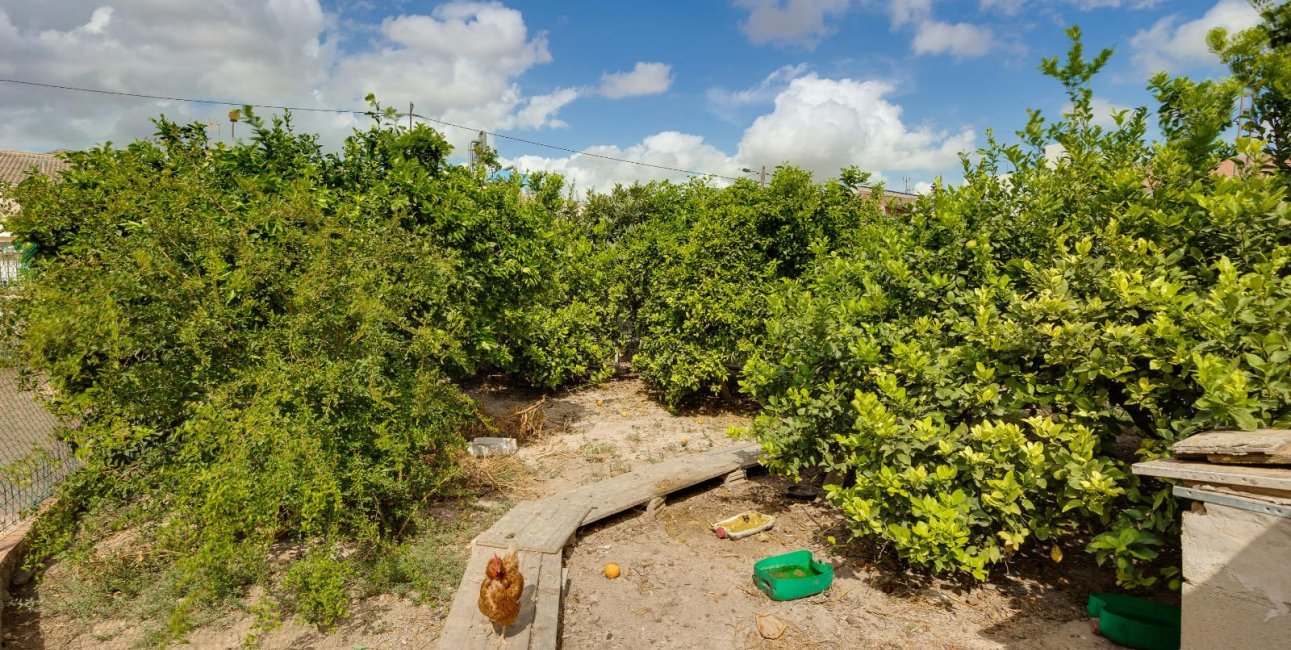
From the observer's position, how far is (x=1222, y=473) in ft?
8.69

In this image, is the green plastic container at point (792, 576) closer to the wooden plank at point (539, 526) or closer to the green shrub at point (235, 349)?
the wooden plank at point (539, 526)

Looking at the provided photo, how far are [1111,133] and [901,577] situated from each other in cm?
396

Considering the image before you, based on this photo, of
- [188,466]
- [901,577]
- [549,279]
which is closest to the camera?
[188,466]

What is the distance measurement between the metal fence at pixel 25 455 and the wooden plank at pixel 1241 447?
6429 millimetres

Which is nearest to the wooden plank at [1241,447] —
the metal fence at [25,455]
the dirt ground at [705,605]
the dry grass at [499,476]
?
the dirt ground at [705,605]

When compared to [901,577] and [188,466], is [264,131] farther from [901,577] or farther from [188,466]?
[901,577]

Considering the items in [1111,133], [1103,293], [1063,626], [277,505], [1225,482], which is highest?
[1111,133]

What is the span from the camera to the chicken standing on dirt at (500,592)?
3363 mm

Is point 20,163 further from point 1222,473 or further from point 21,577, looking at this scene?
point 1222,473

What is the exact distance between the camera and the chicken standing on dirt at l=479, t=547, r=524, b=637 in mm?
3363

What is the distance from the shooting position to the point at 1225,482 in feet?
8.68

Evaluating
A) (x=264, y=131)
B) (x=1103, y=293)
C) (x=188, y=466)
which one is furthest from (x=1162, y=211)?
(x=264, y=131)

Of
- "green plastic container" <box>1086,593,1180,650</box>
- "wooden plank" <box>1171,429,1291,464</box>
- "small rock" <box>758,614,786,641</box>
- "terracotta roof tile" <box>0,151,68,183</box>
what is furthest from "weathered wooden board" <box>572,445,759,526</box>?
"terracotta roof tile" <box>0,151,68,183</box>

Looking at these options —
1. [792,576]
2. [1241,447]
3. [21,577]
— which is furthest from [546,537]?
[1241,447]
